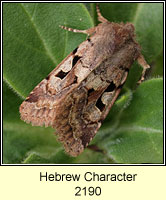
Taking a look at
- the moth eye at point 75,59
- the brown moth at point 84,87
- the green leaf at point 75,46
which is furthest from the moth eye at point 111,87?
the moth eye at point 75,59

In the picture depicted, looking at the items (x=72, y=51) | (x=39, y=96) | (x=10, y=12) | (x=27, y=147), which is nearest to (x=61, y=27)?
(x=72, y=51)

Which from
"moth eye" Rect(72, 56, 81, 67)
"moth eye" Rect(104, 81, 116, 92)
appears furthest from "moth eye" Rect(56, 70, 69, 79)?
"moth eye" Rect(104, 81, 116, 92)

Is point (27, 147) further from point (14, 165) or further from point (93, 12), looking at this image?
point (93, 12)

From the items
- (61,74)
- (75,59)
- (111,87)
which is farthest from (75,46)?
(111,87)

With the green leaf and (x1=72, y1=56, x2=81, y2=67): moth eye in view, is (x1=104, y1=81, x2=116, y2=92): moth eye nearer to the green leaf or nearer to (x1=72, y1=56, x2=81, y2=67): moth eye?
the green leaf

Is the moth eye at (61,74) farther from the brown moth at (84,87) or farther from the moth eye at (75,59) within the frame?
the moth eye at (75,59)
